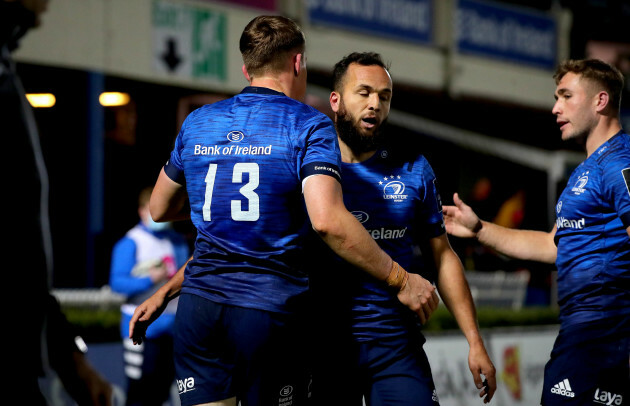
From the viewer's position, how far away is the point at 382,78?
4656 millimetres

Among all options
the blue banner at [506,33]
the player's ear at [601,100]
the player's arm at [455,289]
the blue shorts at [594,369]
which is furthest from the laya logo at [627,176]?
the blue banner at [506,33]

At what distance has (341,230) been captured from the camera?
3.57m

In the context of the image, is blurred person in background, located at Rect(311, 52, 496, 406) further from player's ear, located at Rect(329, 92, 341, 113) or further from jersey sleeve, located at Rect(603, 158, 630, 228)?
jersey sleeve, located at Rect(603, 158, 630, 228)

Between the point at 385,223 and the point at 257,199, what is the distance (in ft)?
3.21

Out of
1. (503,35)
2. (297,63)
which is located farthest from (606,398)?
(503,35)

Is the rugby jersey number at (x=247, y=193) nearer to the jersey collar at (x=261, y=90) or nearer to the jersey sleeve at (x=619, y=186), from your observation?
the jersey collar at (x=261, y=90)

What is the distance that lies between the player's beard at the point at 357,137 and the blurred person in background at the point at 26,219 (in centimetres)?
236

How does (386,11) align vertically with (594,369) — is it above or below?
above

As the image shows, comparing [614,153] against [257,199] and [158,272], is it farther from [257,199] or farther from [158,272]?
[158,272]

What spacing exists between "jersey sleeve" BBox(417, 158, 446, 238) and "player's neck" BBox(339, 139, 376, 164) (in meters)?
0.29

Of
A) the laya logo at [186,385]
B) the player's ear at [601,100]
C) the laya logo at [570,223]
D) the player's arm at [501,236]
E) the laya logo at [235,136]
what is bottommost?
the laya logo at [186,385]

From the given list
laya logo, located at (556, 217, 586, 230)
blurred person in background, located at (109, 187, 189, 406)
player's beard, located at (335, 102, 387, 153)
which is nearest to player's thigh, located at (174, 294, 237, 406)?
player's beard, located at (335, 102, 387, 153)

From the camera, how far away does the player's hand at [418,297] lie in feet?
12.6

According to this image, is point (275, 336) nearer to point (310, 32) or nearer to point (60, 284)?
point (60, 284)
